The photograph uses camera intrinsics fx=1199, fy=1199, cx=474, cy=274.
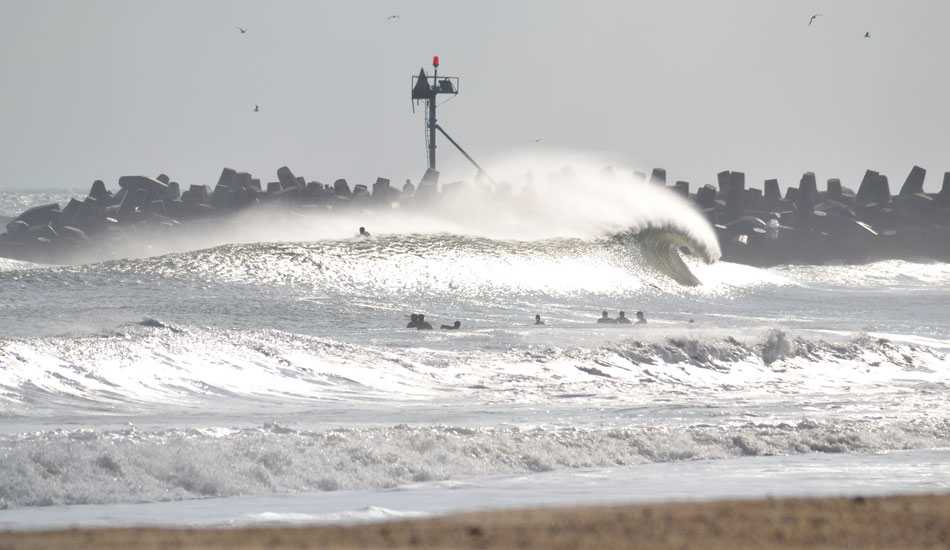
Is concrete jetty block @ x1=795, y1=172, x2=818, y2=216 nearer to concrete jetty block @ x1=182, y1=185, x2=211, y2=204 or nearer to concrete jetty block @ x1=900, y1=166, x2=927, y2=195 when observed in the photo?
concrete jetty block @ x1=900, y1=166, x2=927, y2=195

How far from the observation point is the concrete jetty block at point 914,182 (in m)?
82.2

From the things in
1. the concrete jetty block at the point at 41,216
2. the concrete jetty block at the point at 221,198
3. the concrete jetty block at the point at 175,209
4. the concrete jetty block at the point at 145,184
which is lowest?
the concrete jetty block at the point at 41,216

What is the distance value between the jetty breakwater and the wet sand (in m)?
43.0

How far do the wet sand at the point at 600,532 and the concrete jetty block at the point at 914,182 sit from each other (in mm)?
80749

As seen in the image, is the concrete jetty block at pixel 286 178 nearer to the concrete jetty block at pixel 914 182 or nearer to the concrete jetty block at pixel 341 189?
the concrete jetty block at pixel 341 189

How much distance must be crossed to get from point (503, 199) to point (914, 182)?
139ft

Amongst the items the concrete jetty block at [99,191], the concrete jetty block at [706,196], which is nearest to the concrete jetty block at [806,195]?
the concrete jetty block at [706,196]

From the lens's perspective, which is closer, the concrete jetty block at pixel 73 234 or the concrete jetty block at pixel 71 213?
the concrete jetty block at pixel 73 234

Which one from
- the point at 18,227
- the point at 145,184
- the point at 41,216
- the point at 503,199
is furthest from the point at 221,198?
the point at 503,199

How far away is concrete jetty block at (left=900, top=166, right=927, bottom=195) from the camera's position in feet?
270

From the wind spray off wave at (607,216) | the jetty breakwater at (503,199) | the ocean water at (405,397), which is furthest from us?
the jetty breakwater at (503,199)

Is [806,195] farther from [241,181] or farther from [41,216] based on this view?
[41,216]

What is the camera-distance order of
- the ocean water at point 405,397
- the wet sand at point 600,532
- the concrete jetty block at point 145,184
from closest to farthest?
1. the wet sand at point 600,532
2. the ocean water at point 405,397
3. the concrete jetty block at point 145,184

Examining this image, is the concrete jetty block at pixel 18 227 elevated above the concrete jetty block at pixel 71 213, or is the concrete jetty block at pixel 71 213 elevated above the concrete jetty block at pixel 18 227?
the concrete jetty block at pixel 71 213
